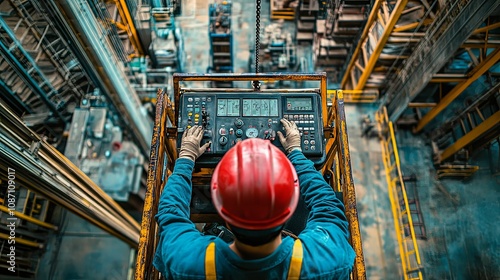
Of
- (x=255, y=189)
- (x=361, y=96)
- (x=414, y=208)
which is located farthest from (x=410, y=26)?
(x=255, y=189)

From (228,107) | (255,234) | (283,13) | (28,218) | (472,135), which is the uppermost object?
(283,13)

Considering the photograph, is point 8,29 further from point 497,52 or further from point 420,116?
point 420,116

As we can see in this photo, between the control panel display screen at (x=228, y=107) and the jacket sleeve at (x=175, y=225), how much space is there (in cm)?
79

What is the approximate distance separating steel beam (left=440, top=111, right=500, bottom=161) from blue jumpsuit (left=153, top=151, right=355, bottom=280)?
460 cm

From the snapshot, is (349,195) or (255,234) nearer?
(255,234)

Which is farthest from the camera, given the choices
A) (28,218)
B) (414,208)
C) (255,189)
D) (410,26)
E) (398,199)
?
(398,199)

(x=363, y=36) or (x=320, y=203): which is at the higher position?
(x=363, y=36)

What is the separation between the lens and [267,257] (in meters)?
2.01

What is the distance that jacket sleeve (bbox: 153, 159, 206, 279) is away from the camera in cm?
225

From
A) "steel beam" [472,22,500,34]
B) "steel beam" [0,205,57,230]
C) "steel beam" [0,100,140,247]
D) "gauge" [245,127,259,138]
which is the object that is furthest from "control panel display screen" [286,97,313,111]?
"steel beam" [0,205,57,230]

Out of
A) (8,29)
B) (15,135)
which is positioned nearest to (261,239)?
(15,135)

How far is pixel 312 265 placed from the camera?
214 cm

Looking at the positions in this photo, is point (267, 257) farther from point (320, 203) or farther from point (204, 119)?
point (204, 119)

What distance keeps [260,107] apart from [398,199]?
15.3 feet
